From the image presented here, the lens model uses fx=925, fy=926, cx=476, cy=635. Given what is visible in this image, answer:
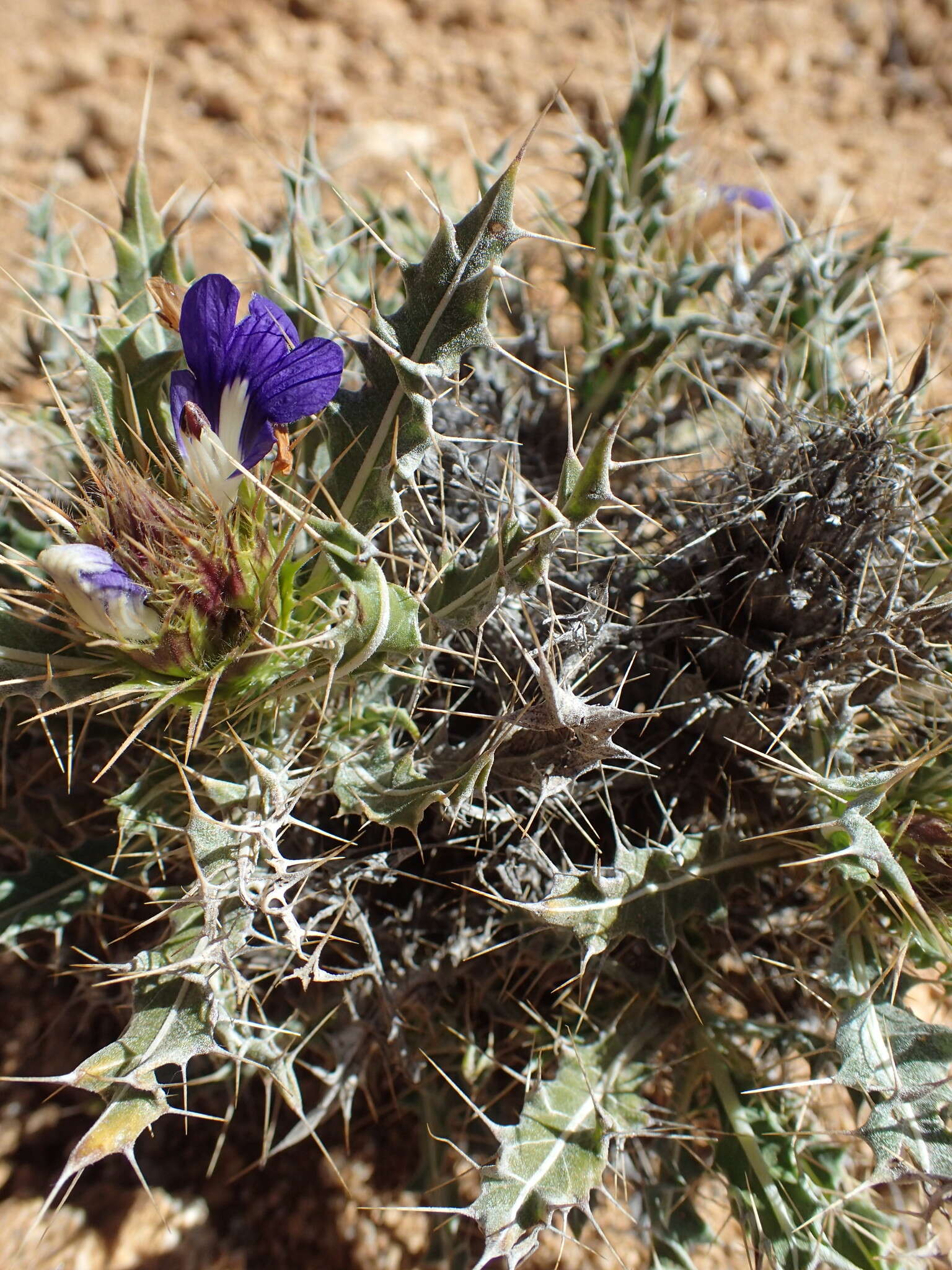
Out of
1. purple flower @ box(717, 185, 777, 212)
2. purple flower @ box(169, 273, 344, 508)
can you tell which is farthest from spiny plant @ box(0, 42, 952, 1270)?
purple flower @ box(717, 185, 777, 212)

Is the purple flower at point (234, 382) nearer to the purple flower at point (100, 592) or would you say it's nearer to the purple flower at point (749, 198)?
the purple flower at point (100, 592)

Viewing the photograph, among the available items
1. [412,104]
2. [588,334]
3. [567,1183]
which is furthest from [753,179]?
[567,1183]

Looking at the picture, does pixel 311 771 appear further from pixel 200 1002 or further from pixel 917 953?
pixel 917 953

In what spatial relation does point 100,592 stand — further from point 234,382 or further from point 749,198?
point 749,198

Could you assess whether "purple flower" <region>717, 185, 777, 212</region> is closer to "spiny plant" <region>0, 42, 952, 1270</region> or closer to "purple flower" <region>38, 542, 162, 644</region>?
"spiny plant" <region>0, 42, 952, 1270</region>

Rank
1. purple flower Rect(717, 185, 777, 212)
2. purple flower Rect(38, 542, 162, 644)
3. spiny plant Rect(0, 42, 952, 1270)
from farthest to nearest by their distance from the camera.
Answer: purple flower Rect(717, 185, 777, 212) → spiny plant Rect(0, 42, 952, 1270) → purple flower Rect(38, 542, 162, 644)

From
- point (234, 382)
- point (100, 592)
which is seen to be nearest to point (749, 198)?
point (234, 382)

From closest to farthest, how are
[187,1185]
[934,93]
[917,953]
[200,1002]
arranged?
1. [200,1002]
2. [917,953]
3. [187,1185]
4. [934,93]
